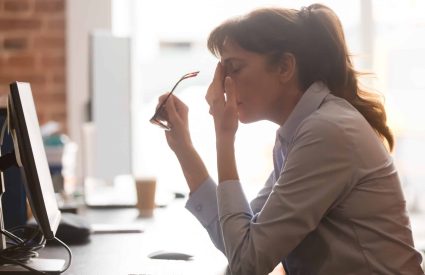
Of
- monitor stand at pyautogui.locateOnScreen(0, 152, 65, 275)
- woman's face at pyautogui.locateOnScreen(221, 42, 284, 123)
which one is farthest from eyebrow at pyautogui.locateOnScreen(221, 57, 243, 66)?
monitor stand at pyautogui.locateOnScreen(0, 152, 65, 275)

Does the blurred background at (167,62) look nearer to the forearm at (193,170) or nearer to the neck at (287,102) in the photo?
the forearm at (193,170)

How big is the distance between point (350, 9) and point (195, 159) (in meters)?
2.01

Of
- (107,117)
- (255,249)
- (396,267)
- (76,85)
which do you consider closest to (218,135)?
(255,249)

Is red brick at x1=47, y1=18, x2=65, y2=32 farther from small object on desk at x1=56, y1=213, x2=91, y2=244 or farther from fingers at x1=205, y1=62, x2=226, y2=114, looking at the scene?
fingers at x1=205, y1=62, x2=226, y2=114

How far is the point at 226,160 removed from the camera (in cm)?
137

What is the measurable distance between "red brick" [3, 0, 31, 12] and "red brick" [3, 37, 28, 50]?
145 mm

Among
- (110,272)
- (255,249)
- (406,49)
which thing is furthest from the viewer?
(406,49)

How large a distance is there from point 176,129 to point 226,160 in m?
0.33

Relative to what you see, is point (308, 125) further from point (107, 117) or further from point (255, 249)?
point (107, 117)

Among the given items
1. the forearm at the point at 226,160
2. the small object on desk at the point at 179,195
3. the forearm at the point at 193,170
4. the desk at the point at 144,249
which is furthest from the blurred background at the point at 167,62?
the forearm at the point at 226,160

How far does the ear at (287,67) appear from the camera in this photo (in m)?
1.39

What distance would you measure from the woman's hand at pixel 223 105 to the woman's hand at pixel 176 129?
0.21 metres

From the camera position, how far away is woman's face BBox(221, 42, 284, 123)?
4.62ft

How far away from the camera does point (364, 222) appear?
127 cm
